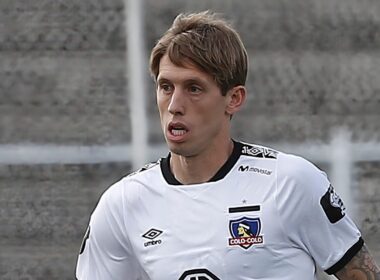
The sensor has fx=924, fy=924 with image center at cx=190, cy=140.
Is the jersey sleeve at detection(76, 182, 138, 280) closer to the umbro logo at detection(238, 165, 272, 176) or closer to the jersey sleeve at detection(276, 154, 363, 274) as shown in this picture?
the umbro logo at detection(238, 165, 272, 176)

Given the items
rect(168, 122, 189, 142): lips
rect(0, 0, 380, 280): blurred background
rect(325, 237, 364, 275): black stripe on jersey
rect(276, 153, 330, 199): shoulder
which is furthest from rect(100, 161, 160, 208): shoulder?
rect(0, 0, 380, 280): blurred background

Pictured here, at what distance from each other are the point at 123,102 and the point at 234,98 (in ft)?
3.88

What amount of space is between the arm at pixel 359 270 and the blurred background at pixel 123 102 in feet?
3.90

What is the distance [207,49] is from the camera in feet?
7.52

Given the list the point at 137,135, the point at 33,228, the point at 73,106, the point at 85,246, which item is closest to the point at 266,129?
the point at 137,135

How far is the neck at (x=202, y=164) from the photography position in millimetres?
2352

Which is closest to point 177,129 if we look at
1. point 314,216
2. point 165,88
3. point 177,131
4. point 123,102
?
point 177,131

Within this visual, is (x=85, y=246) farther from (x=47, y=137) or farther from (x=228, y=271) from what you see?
(x=47, y=137)

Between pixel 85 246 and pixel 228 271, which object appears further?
pixel 85 246

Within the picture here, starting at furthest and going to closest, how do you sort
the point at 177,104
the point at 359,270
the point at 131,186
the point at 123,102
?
1. the point at 123,102
2. the point at 131,186
3. the point at 359,270
4. the point at 177,104

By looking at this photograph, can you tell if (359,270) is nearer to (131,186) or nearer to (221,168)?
(221,168)

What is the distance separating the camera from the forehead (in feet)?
7.45

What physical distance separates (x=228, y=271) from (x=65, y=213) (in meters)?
1.44

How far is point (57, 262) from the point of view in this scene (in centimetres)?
357
